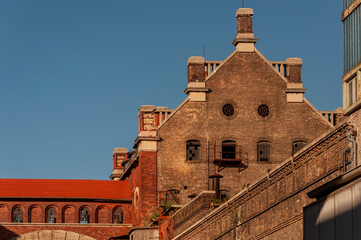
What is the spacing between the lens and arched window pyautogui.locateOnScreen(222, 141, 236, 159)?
2395 inches

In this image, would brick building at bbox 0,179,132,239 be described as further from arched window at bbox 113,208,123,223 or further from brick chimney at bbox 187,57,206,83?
brick chimney at bbox 187,57,206,83

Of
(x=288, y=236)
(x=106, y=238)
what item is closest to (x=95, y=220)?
(x=106, y=238)

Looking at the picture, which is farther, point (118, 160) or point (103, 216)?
point (118, 160)

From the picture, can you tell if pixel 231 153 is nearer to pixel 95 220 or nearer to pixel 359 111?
pixel 95 220

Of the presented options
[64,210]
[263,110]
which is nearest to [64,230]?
[64,210]

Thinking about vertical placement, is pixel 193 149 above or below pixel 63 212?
above

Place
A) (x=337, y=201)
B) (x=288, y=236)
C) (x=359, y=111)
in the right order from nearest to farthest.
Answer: (x=337, y=201) < (x=359, y=111) < (x=288, y=236)

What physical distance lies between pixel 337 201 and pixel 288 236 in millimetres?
9475

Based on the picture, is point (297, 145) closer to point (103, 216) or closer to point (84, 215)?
point (103, 216)

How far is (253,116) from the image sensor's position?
61250 mm

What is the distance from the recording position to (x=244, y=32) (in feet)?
202

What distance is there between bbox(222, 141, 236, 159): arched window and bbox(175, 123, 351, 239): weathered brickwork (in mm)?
20363

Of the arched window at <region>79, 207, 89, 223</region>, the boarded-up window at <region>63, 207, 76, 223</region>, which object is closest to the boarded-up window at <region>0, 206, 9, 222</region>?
the boarded-up window at <region>63, 207, 76, 223</region>

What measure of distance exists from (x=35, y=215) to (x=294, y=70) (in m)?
21.7
